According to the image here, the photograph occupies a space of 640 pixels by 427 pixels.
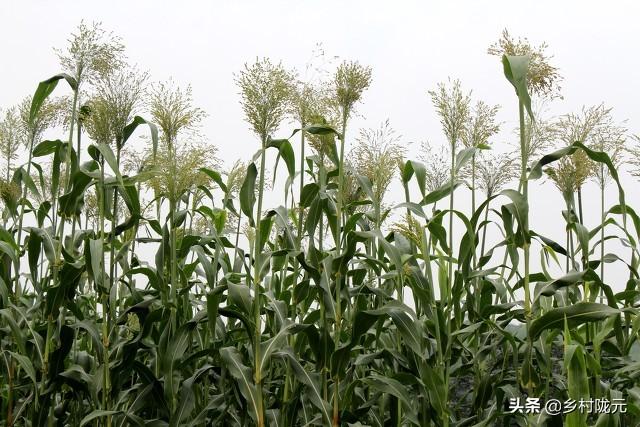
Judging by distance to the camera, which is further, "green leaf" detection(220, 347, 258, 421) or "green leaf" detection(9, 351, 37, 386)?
"green leaf" detection(9, 351, 37, 386)

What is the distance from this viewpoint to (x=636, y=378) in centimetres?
297

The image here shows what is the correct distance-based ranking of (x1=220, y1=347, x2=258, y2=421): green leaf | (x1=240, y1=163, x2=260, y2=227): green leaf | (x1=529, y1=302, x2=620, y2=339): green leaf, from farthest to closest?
(x1=240, y1=163, x2=260, y2=227): green leaf, (x1=220, y1=347, x2=258, y2=421): green leaf, (x1=529, y1=302, x2=620, y2=339): green leaf

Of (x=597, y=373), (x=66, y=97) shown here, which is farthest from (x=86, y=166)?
(x=597, y=373)

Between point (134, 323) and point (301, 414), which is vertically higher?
point (134, 323)

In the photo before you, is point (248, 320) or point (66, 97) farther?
point (66, 97)

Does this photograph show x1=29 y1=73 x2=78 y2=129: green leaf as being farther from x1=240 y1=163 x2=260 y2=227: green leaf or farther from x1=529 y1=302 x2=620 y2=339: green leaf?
x1=529 y1=302 x2=620 y2=339: green leaf

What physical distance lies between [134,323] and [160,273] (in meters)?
0.93

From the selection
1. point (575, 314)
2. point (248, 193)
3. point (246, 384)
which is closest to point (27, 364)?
point (246, 384)

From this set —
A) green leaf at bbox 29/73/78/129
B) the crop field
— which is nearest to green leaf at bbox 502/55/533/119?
the crop field

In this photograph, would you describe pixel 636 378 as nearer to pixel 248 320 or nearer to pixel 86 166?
pixel 248 320

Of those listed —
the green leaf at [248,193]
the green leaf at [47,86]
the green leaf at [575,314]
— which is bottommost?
the green leaf at [575,314]

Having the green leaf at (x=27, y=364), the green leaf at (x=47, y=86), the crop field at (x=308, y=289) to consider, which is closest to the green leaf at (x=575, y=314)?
the crop field at (x=308, y=289)

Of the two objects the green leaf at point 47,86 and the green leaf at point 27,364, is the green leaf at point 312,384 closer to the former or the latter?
the green leaf at point 27,364

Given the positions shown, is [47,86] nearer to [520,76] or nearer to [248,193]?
[248,193]
